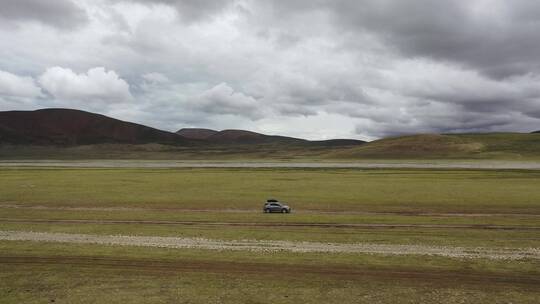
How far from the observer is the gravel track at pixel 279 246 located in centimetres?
2578

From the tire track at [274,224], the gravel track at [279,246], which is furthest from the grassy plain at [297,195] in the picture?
the gravel track at [279,246]

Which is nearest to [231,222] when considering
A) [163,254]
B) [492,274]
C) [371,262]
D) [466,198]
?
[163,254]

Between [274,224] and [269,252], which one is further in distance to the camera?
[274,224]

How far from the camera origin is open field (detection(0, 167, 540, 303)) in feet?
62.1

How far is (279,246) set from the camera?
91.4 feet

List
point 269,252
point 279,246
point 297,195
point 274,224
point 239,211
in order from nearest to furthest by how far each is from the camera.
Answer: point 269,252 → point 279,246 → point 274,224 → point 239,211 → point 297,195

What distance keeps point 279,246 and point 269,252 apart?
6.51 ft

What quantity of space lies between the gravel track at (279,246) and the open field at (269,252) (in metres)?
0.06

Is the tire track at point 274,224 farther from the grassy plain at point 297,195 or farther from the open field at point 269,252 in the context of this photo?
the grassy plain at point 297,195

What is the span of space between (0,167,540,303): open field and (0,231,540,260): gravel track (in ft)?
0.21

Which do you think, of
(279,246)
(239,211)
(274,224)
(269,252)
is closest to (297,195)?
(239,211)

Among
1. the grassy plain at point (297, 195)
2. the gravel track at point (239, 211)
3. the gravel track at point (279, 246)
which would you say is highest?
the grassy plain at point (297, 195)

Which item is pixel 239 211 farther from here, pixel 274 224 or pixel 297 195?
pixel 297 195

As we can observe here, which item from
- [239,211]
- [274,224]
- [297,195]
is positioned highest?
[297,195]
